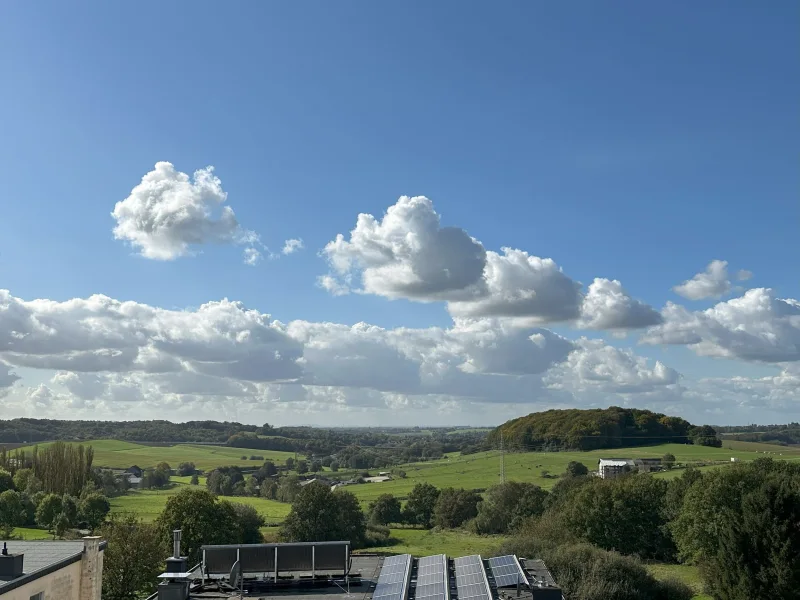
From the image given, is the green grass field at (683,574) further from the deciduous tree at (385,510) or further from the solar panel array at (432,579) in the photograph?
the deciduous tree at (385,510)

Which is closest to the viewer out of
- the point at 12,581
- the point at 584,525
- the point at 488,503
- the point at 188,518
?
the point at 12,581

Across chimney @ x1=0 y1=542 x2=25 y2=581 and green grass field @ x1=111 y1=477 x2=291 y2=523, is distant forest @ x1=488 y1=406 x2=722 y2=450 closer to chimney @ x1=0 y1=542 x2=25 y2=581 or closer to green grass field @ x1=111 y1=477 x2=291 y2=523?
green grass field @ x1=111 y1=477 x2=291 y2=523

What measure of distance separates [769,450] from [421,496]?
78.8 m

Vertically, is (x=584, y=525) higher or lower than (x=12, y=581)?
lower

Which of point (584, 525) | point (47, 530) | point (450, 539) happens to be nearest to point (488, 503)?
point (450, 539)

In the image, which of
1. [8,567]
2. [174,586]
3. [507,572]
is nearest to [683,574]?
[507,572]

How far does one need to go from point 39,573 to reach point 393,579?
1283 cm

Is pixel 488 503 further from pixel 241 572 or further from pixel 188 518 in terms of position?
pixel 241 572

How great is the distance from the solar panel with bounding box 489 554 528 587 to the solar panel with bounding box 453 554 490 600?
1.85ft

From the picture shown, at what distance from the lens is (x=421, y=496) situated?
108875mm

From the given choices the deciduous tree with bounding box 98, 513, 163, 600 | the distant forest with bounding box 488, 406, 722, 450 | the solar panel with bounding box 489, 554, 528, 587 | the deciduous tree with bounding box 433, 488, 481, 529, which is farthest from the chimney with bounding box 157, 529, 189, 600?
the distant forest with bounding box 488, 406, 722, 450

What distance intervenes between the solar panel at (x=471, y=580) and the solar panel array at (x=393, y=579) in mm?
2078

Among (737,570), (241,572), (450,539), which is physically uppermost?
(241,572)

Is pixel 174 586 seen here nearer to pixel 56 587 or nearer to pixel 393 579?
pixel 56 587
